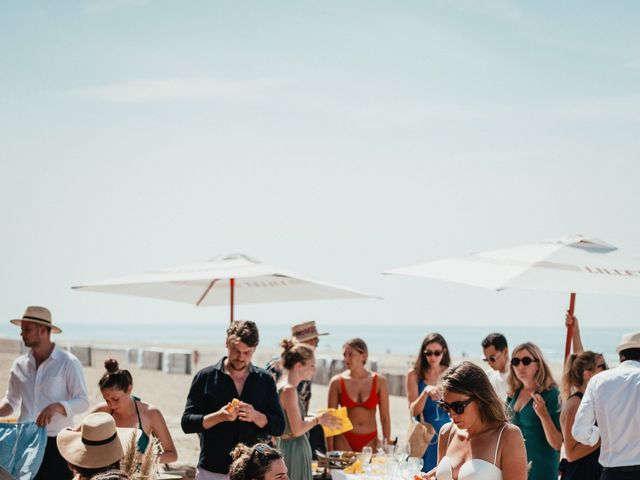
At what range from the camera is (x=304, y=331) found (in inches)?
311

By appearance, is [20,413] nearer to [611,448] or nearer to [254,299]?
[254,299]

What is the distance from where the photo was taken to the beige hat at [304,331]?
7761 millimetres

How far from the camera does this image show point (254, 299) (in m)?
9.07

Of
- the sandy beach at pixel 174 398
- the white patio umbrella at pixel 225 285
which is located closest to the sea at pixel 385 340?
the sandy beach at pixel 174 398

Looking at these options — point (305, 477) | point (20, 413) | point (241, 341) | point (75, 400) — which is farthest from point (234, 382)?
point (20, 413)

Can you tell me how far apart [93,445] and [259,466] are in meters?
0.85

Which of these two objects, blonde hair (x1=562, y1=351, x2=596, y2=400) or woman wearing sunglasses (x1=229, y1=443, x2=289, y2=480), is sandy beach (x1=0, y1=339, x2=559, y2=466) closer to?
Answer: blonde hair (x1=562, y1=351, x2=596, y2=400)

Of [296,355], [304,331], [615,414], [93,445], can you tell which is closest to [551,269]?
[615,414]

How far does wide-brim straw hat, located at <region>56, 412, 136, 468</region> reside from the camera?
12.9 feet

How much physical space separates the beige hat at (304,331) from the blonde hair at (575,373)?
106 inches

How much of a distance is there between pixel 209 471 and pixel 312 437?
6.13 feet

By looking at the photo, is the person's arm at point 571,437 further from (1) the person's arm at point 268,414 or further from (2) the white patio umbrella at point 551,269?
(1) the person's arm at point 268,414

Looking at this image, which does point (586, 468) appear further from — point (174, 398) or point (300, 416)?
point (174, 398)

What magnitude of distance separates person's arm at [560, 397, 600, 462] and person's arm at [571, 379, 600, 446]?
0.29 meters
